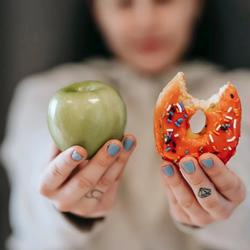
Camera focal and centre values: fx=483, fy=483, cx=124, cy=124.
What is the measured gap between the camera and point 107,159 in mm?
428

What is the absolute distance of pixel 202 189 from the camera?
0.42 m

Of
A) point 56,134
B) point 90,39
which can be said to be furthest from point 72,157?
point 90,39

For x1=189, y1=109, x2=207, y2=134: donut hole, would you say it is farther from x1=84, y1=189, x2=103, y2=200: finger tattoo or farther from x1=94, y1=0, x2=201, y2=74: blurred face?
x1=94, y1=0, x2=201, y2=74: blurred face

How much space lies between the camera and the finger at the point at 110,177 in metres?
0.44

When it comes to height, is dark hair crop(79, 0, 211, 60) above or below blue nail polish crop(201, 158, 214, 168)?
below

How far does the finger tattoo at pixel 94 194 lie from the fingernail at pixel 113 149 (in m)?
0.08

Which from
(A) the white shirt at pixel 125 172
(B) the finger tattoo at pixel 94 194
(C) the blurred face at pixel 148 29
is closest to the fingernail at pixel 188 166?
(B) the finger tattoo at pixel 94 194

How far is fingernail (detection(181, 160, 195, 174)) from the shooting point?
387 mm

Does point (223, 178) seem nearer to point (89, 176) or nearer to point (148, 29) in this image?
point (89, 176)

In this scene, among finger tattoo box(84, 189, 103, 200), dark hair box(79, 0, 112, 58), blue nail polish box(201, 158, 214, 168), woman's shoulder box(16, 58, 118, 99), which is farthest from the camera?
dark hair box(79, 0, 112, 58)

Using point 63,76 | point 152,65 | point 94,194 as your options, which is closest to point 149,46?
point 152,65

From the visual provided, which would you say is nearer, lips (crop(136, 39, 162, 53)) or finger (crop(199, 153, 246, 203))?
finger (crop(199, 153, 246, 203))

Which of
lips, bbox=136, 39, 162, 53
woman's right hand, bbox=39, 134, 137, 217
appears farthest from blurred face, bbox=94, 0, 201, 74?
woman's right hand, bbox=39, 134, 137, 217

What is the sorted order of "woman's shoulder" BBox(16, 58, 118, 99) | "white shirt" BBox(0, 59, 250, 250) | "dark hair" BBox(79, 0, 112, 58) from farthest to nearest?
"dark hair" BBox(79, 0, 112, 58)
"woman's shoulder" BBox(16, 58, 118, 99)
"white shirt" BBox(0, 59, 250, 250)
